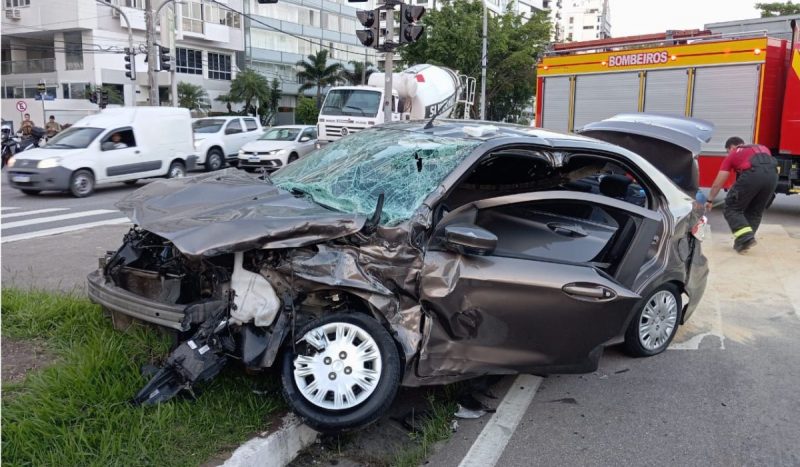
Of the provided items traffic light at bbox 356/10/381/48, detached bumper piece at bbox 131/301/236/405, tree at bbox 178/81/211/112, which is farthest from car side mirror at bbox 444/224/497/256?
tree at bbox 178/81/211/112

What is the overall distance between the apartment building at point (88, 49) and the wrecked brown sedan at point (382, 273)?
Answer: 41.3m

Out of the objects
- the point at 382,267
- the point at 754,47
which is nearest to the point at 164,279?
the point at 382,267

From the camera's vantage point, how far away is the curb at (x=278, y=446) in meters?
3.10

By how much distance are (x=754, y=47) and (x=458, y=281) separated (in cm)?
1011

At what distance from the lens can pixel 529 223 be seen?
4.35 meters

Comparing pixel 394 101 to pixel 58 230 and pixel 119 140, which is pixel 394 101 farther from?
pixel 58 230

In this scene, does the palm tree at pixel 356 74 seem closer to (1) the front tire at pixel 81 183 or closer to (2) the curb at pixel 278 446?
(1) the front tire at pixel 81 183

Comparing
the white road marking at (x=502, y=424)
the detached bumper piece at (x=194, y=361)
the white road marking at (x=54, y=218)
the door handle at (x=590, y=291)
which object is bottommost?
the white road marking at (x=502, y=424)

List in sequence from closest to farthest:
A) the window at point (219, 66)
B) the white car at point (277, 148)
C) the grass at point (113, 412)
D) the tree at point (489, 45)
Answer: the grass at point (113, 412) < the white car at point (277, 148) < the tree at point (489, 45) < the window at point (219, 66)

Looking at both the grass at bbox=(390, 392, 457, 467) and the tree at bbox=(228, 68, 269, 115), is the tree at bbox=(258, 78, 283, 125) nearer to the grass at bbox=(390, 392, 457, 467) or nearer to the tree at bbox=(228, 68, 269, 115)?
the tree at bbox=(228, 68, 269, 115)

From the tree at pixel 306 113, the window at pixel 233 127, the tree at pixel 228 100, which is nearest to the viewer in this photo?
the window at pixel 233 127

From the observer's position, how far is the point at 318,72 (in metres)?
55.2

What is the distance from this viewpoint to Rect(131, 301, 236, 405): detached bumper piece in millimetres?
3348

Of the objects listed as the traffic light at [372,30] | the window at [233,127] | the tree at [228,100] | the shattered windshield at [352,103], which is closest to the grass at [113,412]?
the traffic light at [372,30]
